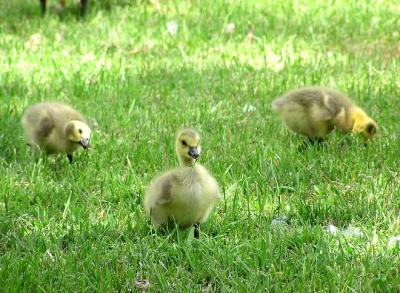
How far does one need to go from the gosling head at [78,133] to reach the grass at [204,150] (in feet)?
0.54

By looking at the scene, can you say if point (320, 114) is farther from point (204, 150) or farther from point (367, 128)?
point (204, 150)

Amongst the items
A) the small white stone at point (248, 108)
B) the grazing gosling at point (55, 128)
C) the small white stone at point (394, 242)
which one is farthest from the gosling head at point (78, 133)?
the small white stone at point (394, 242)

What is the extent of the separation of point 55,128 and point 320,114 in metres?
1.64

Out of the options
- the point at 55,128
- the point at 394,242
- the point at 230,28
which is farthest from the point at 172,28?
the point at 394,242

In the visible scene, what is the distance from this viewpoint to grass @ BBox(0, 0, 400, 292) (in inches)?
157

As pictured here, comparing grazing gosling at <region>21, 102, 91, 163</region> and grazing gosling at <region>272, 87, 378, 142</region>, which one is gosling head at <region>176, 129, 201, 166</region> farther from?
grazing gosling at <region>272, 87, 378, 142</region>

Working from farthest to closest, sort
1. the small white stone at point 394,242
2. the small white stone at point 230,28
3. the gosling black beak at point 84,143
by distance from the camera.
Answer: the small white stone at point 230,28 < the gosling black beak at point 84,143 < the small white stone at point 394,242

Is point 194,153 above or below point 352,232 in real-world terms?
above

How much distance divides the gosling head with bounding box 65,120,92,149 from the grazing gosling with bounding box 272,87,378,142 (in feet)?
4.03

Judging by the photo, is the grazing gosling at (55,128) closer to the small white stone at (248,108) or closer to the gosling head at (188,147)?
the gosling head at (188,147)

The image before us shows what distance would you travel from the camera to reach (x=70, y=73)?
7.19 m

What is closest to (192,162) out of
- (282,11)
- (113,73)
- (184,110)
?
(184,110)

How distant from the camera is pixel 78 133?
17.4 feet

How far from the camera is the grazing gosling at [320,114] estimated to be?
218 inches
